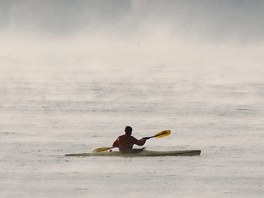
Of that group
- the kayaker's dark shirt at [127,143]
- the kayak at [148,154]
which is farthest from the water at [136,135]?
the kayaker's dark shirt at [127,143]

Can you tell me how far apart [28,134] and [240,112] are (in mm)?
15486

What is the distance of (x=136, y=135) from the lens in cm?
4809

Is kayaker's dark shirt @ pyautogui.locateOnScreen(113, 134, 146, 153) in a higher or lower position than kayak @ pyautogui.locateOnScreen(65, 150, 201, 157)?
higher

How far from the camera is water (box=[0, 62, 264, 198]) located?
108 feet

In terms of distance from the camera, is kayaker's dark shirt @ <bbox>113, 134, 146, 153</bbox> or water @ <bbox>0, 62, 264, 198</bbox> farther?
kayaker's dark shirt @ <bbox>113, 134, 146, 153</bbox>

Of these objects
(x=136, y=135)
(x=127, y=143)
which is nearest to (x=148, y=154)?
(x=127, y=143)

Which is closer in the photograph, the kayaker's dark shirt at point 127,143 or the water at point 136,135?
the water at point 136,135

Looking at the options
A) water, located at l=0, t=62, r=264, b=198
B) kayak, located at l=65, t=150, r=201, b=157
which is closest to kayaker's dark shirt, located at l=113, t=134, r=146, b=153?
kayak, located at l=65, t=150, r=201, b=157

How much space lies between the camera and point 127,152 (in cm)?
3794

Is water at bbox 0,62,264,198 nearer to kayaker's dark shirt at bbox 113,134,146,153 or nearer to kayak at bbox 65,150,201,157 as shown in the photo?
kayak at bbox 65,150,201,157

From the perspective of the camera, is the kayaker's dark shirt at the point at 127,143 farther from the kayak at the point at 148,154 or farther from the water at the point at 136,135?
the water at the point at 136,135

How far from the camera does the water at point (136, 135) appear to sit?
32.9 m

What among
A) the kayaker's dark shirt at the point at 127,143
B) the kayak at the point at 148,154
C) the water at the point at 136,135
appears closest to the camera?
the water at the point at 136,135

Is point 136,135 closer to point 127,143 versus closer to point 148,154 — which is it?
point 148,154
